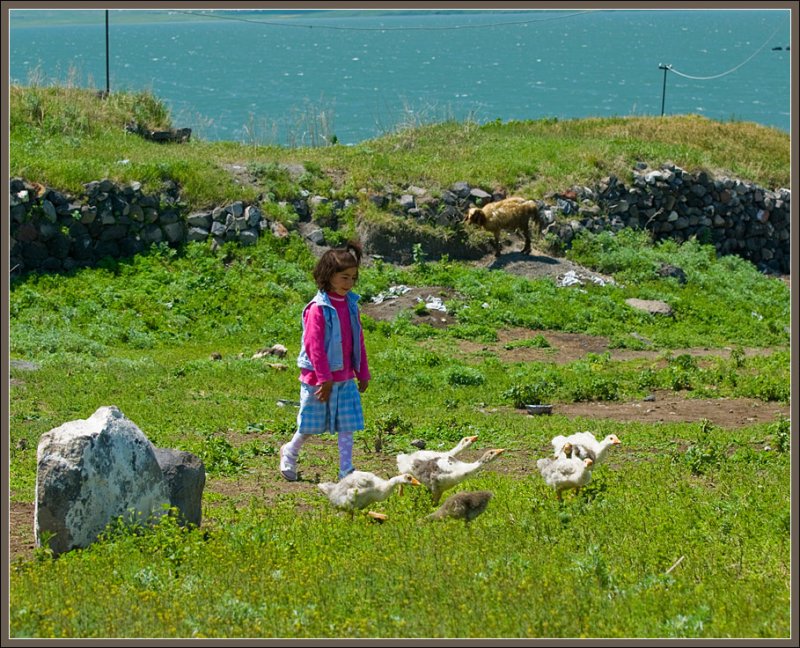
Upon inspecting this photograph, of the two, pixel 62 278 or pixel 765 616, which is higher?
pixel 765 616

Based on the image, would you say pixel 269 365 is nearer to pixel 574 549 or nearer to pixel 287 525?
pixel 287 525

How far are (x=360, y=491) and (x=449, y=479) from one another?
81cm

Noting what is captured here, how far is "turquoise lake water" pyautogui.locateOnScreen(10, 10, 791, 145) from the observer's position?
3375 centimetres

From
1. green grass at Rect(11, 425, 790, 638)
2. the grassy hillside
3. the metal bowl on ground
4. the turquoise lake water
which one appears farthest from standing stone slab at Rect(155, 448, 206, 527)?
the turquoise lake water

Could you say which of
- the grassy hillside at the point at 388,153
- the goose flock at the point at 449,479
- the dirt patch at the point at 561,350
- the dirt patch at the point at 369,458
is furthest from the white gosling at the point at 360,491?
the grassy hillside at the point at 388,153

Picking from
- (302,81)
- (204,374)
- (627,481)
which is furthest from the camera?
(302,81)

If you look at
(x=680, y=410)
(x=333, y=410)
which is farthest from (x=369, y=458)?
(x=680, y=410)

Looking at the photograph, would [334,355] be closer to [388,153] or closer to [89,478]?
[89,478]

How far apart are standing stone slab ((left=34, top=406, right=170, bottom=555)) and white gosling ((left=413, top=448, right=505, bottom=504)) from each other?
222 cm

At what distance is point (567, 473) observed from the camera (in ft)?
31.0

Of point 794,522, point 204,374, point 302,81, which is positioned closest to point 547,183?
point 204,374

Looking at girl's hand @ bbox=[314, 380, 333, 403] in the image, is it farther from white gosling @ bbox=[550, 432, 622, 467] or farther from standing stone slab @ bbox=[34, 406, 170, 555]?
white gosling @ bbox=[550, 432, 622, 467]

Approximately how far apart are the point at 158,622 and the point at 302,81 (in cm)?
8151

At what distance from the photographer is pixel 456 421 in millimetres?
13492
